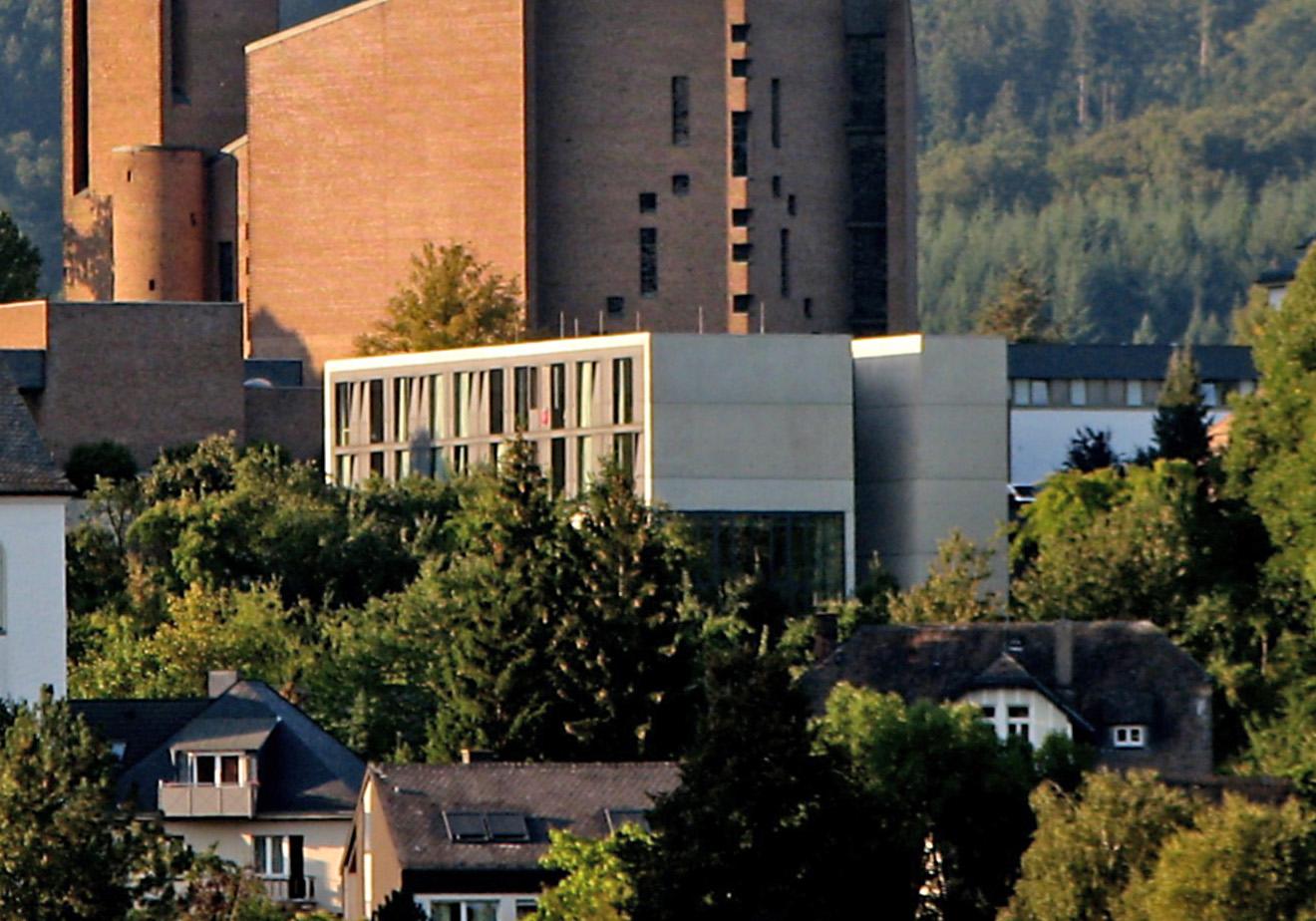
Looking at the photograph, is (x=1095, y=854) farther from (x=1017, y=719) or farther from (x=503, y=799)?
(x=1017, y=719)

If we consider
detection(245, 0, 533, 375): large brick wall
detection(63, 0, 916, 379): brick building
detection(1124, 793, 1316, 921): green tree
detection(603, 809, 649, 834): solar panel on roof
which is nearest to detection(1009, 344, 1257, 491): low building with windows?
detection(63, 0, 916, 379): brick building

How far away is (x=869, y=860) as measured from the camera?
54281 mm

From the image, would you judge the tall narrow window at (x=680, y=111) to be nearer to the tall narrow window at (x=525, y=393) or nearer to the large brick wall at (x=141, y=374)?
the large brick wall at (x=141, y=374)

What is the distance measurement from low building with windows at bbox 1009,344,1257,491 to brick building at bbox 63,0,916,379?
24.3m

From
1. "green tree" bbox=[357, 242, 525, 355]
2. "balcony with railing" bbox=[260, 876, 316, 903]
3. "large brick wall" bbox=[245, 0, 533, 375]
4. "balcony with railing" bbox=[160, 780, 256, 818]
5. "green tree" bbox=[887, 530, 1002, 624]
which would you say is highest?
"large brick wall" bbox=[245, 0, 533, 375]

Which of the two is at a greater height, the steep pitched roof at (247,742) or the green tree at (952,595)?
the green tree at (952,595)

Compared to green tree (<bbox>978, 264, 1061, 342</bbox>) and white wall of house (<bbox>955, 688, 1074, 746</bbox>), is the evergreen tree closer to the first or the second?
white wall of house (<bbox>955, 688, 1074, 746</bbox>)

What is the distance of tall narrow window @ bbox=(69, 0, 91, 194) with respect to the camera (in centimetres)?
11738

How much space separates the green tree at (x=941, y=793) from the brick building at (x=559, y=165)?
45659 mm

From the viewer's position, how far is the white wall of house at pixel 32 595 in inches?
2438

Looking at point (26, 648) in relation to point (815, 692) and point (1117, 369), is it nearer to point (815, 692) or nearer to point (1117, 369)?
point (815, 692)

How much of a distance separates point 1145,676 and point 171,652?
18.4 meters

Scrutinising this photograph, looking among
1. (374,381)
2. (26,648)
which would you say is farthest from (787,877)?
(374,381)

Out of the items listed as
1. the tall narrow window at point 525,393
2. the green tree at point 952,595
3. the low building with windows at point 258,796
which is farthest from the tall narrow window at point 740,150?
the low building with windows at point 258,796
